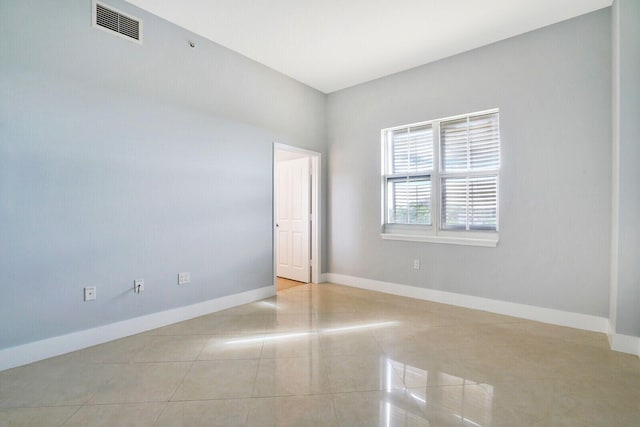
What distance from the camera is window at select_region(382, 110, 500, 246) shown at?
354cm

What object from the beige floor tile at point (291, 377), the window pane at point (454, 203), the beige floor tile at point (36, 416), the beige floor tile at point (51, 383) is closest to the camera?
the beige floor tile at point (36, 416)

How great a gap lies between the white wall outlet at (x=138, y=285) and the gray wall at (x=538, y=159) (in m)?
3.06

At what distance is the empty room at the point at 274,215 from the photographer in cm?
202

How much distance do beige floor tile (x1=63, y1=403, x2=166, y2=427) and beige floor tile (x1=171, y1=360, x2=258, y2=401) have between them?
15 centimetres

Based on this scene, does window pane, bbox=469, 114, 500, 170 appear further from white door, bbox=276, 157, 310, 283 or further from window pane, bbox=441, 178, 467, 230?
white door, bbox=276, 157, 310, 283

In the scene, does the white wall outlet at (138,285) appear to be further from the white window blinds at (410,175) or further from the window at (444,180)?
the white window blinds at (410,175)

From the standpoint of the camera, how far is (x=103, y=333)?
8.68 ft

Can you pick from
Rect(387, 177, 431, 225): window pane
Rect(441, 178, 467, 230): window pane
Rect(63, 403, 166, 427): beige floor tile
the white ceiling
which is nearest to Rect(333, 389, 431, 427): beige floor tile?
Rect(63, 403, 166, 427): beige floor tile

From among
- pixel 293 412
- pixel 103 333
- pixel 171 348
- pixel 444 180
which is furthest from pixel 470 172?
pixel 103 333

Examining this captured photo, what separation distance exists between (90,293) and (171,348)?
0.84 meters

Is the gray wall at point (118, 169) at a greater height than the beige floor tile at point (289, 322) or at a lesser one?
greater

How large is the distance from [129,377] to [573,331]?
3822mm

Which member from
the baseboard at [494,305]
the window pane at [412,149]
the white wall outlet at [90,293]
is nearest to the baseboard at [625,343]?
the baseboard at [494,305]

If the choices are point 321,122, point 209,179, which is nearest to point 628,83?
point 321,122
